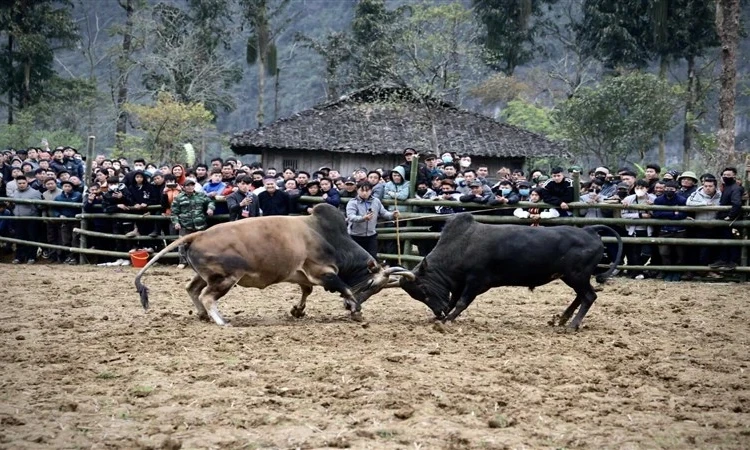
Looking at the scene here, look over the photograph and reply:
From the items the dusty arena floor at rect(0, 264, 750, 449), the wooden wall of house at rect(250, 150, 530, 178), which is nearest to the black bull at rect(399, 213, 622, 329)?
the dusty arena floor at rect(0, 264, 750, 449)

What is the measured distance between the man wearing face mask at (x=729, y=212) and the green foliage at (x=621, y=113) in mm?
19920

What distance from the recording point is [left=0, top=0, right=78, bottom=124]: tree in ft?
125

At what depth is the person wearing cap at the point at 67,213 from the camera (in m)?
16.7

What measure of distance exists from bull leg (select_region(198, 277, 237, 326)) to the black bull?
1839 mm

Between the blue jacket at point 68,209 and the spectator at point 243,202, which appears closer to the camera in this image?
the spectator at point 243,202

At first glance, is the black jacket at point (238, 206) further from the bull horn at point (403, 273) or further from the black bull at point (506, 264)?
the black bull at point (506, 264)

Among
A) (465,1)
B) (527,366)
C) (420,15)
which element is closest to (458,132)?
(420,15)

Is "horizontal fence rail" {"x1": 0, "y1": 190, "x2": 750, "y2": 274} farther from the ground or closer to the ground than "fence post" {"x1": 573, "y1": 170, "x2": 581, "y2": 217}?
closer to the ground

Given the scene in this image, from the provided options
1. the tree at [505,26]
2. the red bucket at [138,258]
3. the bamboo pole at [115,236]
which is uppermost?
the tree at [505,26]

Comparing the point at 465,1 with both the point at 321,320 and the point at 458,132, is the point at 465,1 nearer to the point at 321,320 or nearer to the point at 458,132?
the point at 458,132

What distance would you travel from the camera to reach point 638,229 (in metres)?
14.2

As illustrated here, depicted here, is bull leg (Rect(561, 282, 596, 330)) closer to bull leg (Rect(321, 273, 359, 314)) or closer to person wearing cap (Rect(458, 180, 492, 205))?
bull leg (Rect(321, 273, 359, 314))

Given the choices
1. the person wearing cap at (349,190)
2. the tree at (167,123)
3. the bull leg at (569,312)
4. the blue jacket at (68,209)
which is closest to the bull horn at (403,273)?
the bull leg at (569,312)

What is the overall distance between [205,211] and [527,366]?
853 cm
